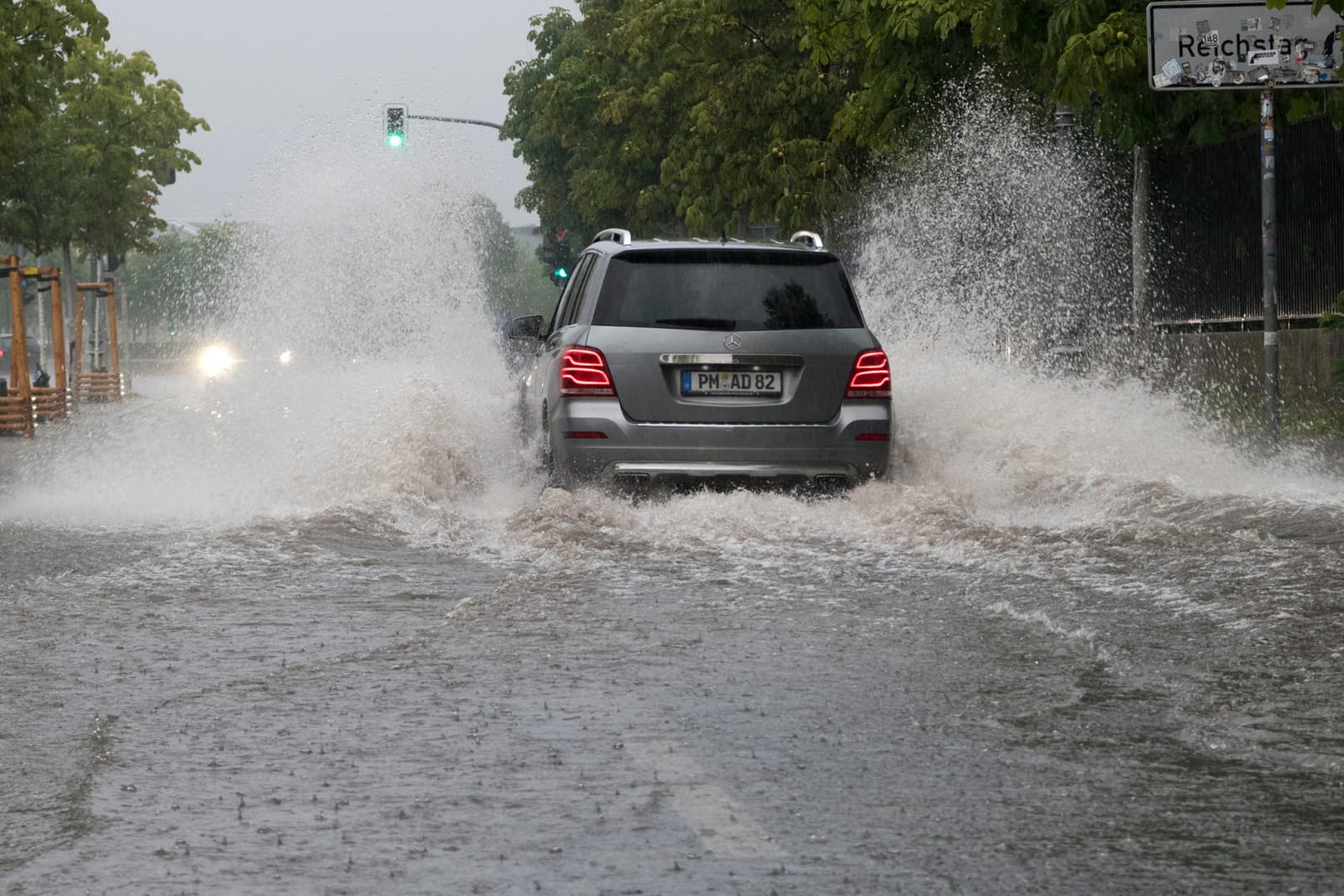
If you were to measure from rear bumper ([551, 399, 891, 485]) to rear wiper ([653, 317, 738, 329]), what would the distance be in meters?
0.53

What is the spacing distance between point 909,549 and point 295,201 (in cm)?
1715

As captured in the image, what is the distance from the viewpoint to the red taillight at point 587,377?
12008 millimetres

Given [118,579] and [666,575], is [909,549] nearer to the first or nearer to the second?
[666,575]

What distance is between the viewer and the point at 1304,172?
2252 cm

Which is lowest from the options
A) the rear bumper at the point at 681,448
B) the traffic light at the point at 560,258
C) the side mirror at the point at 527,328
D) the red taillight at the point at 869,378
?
the rear bumper at the point at 681,448

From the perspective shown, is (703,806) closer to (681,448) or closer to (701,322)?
(681,448)

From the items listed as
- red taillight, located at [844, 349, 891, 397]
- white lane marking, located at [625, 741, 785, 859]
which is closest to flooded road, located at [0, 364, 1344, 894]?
white lane marking, located at [625, 741, 785, 859]

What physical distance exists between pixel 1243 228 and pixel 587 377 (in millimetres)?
14154

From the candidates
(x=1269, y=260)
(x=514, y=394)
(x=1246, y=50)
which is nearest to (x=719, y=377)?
(x=514, y=394)

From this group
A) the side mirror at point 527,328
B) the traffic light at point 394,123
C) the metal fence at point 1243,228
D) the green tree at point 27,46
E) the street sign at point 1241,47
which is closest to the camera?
the side mirror at point 527,328

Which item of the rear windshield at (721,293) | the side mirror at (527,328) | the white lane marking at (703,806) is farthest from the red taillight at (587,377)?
the white lane marking at (703,806)

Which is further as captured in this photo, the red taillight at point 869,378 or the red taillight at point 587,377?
the red taillight at point 869,378

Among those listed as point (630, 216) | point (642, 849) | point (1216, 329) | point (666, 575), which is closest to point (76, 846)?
point (642, 849)

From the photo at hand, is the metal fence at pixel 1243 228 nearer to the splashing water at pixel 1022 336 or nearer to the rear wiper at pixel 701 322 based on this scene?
the splashing water at pixel 1022 336
